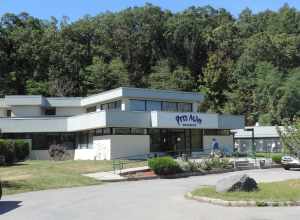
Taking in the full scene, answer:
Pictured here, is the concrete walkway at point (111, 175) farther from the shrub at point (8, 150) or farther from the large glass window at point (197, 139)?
the large glass window at point (197, 139)

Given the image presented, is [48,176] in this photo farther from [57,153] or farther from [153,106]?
[57,153]

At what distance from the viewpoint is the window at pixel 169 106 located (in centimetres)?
4753

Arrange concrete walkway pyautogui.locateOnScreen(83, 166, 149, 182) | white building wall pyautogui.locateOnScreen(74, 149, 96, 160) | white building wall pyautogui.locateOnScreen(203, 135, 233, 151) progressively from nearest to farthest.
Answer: concrete walkway pyautogui.locateOnScreen(83, 166, 149, 182)
white building wall pyautogui.locateOnScreen(74, 149, 96, 160)
white building wall pyautogui.locateOnScreen(203, 135, 233, 151)

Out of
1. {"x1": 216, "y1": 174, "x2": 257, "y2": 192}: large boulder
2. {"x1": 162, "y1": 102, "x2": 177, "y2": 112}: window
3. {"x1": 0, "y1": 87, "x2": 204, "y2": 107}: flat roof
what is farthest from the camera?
{"x1": 162, "y1": 102, "x2": 177, "y2": 112}: window

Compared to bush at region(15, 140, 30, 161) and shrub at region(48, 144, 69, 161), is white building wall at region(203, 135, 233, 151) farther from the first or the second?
bush at region(15, 140, 30, 161)

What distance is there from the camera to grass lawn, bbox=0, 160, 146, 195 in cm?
2679

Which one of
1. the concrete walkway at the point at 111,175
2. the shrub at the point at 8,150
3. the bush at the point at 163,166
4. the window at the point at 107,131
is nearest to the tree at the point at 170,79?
the window at the point at 107,131

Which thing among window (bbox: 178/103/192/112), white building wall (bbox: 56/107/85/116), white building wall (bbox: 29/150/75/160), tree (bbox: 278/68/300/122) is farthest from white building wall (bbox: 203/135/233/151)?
tree (bbox: 278/68/300/122)

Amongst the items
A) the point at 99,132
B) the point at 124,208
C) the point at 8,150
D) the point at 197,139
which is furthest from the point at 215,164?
the point at 124,208

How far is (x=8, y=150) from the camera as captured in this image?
43.2m

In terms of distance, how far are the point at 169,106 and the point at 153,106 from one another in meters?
2.02

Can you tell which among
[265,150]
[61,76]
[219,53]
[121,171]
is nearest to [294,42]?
[219,53]

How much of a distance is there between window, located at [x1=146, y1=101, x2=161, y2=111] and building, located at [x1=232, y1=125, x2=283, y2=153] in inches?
663

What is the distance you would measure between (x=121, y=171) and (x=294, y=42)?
55.6 m
